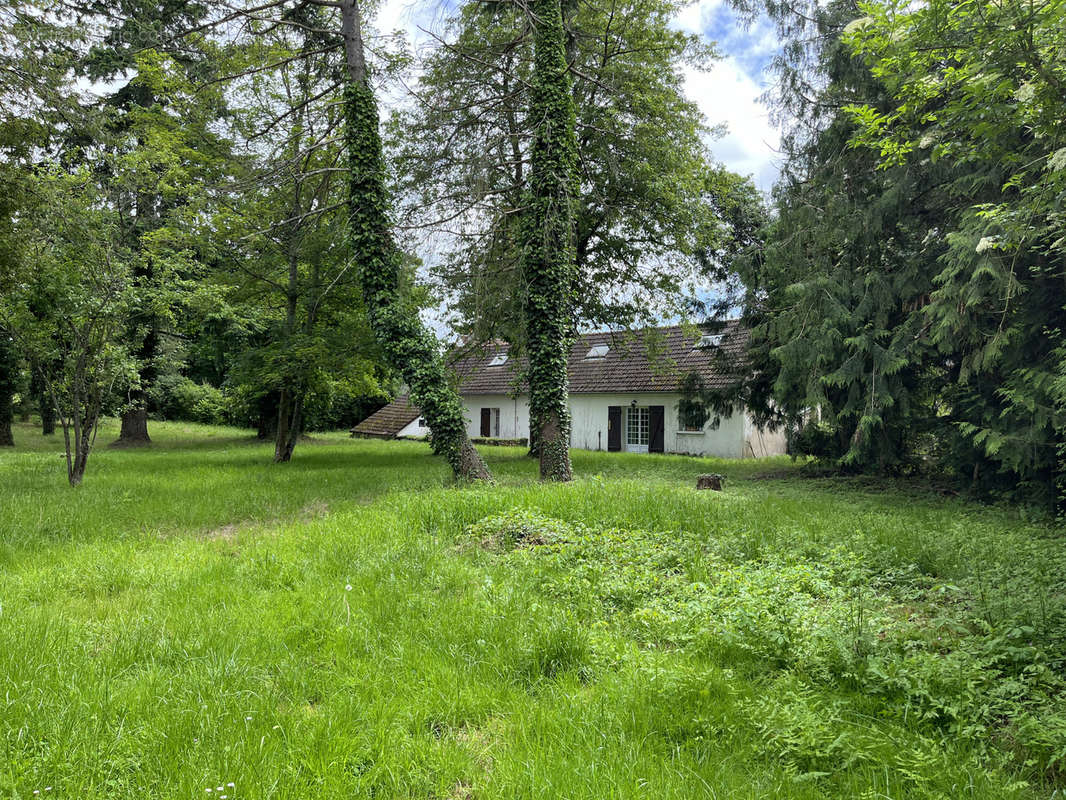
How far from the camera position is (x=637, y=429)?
24.4 metres

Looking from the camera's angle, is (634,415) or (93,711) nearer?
(93,711)

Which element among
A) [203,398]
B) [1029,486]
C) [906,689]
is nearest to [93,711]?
[906,689]

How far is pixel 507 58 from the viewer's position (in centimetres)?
A: 1447

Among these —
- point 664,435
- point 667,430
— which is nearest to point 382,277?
point 667,430

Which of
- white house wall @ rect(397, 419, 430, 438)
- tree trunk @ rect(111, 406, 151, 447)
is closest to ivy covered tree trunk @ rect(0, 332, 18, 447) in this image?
tree trunk @ rect(111, 406, 151, 447)

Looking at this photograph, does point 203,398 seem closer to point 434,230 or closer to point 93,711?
point 434,230

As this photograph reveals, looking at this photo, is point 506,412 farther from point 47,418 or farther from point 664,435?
point 47,418

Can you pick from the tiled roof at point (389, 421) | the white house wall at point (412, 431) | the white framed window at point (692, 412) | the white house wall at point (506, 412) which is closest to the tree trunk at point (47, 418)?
the tiled roof at point (389, 421)

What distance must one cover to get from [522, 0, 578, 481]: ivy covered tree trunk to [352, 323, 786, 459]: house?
213 inches

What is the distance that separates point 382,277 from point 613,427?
16.2 m

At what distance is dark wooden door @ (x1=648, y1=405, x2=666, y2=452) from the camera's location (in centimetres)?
2339

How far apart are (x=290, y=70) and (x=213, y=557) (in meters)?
12.6

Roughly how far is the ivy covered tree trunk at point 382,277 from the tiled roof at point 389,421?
20136mm

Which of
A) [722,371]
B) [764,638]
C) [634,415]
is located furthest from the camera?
[634,415]
